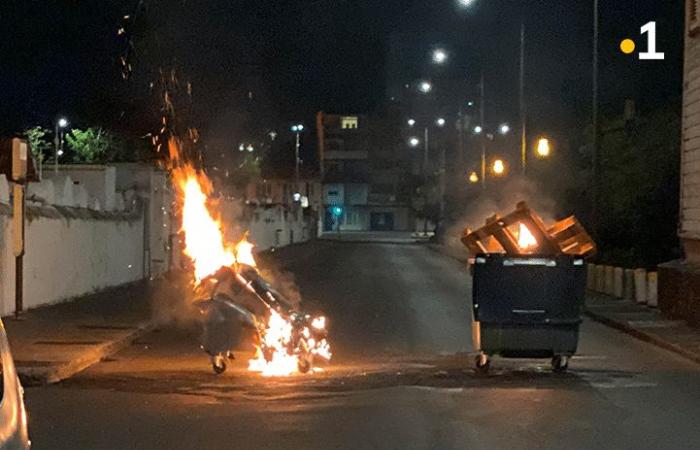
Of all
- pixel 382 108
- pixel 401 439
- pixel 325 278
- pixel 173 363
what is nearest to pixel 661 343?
pixel 173 363

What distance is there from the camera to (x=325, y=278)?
4016 cm

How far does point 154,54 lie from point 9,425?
92.5 feet

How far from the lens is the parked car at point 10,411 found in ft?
16.8

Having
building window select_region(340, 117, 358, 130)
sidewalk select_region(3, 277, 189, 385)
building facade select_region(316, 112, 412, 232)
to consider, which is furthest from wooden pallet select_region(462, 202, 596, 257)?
building window select_region(340, 117, 358, 130)

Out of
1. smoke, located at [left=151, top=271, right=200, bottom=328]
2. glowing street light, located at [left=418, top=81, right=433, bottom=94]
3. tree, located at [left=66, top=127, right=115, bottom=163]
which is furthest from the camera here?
glowing street light, located at [left=418, top=81, right=433, bottom=94]

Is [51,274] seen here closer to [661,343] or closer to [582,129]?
[661,343]

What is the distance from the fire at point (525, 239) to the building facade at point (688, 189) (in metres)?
7.53

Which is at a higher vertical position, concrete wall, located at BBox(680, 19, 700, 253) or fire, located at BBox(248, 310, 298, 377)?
concrete wall, located at BBox(680, 19, 700, 253)

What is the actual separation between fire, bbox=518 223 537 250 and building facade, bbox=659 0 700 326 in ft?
24.7

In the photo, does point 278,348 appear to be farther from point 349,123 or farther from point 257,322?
point 349,123

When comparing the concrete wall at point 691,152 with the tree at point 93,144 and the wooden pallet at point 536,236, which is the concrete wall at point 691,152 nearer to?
the wooden pallet at point 536,236

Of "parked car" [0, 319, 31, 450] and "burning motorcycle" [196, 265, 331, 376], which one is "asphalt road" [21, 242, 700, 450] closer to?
"burning motorcycle" [196, 265, 331, 376]

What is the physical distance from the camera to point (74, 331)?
2025 centimetres

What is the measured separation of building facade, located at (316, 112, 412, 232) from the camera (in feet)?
441
